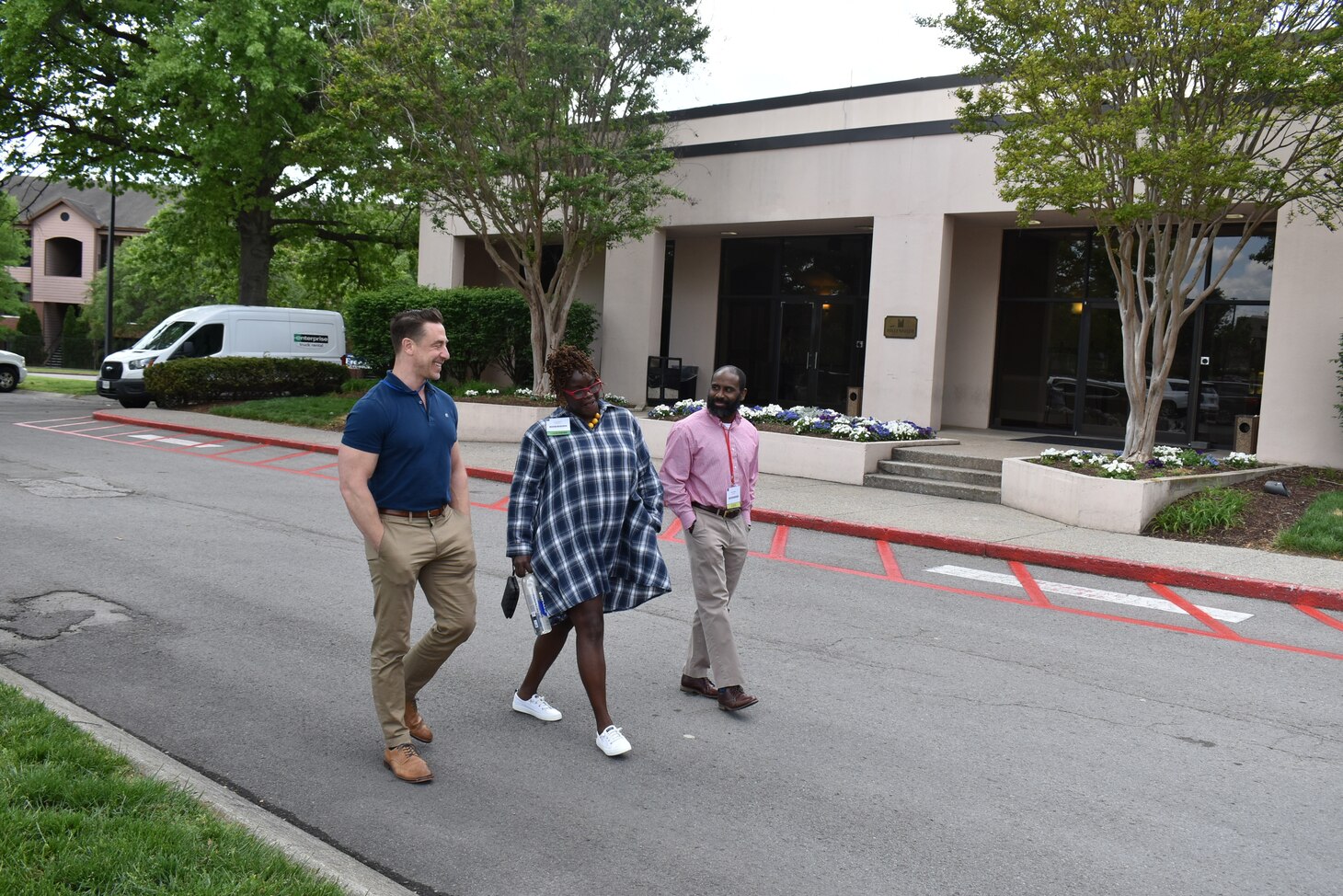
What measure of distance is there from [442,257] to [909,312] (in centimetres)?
1233

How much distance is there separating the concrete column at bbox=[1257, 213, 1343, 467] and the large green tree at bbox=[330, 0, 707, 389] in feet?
31.0

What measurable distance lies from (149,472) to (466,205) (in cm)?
785

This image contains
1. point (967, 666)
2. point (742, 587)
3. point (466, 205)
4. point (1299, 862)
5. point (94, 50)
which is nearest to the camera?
point (1299, 862)

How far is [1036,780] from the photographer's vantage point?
4836mm

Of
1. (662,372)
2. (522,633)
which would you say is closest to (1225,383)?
(662,372)

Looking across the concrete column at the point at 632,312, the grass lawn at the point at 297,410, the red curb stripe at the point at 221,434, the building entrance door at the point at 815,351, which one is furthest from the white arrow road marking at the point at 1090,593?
the concrete column at the point at 632,312

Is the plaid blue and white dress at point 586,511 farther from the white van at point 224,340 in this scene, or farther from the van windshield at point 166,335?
the van windshield at point 166,335

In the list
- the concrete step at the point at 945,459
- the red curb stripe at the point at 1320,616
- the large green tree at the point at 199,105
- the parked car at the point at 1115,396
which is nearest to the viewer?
the red curb stripe at the point at 1320,616

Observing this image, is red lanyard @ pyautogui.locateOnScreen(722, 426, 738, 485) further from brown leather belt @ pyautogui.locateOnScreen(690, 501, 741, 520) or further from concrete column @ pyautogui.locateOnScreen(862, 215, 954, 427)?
concrete column @ pyautogui.locateOnScreen(862, 215, 954, 427)

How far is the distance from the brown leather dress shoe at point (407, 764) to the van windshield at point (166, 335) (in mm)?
22131

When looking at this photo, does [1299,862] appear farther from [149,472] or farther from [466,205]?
[466,205]

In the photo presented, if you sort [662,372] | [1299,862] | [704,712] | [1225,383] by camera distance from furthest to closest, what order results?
1. [662,372]
2. [1225,383]
3. [704,712]
4. [1299,862]

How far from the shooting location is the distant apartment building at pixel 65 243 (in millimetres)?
57688

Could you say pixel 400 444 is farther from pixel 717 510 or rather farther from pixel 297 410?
pixel 297 410
